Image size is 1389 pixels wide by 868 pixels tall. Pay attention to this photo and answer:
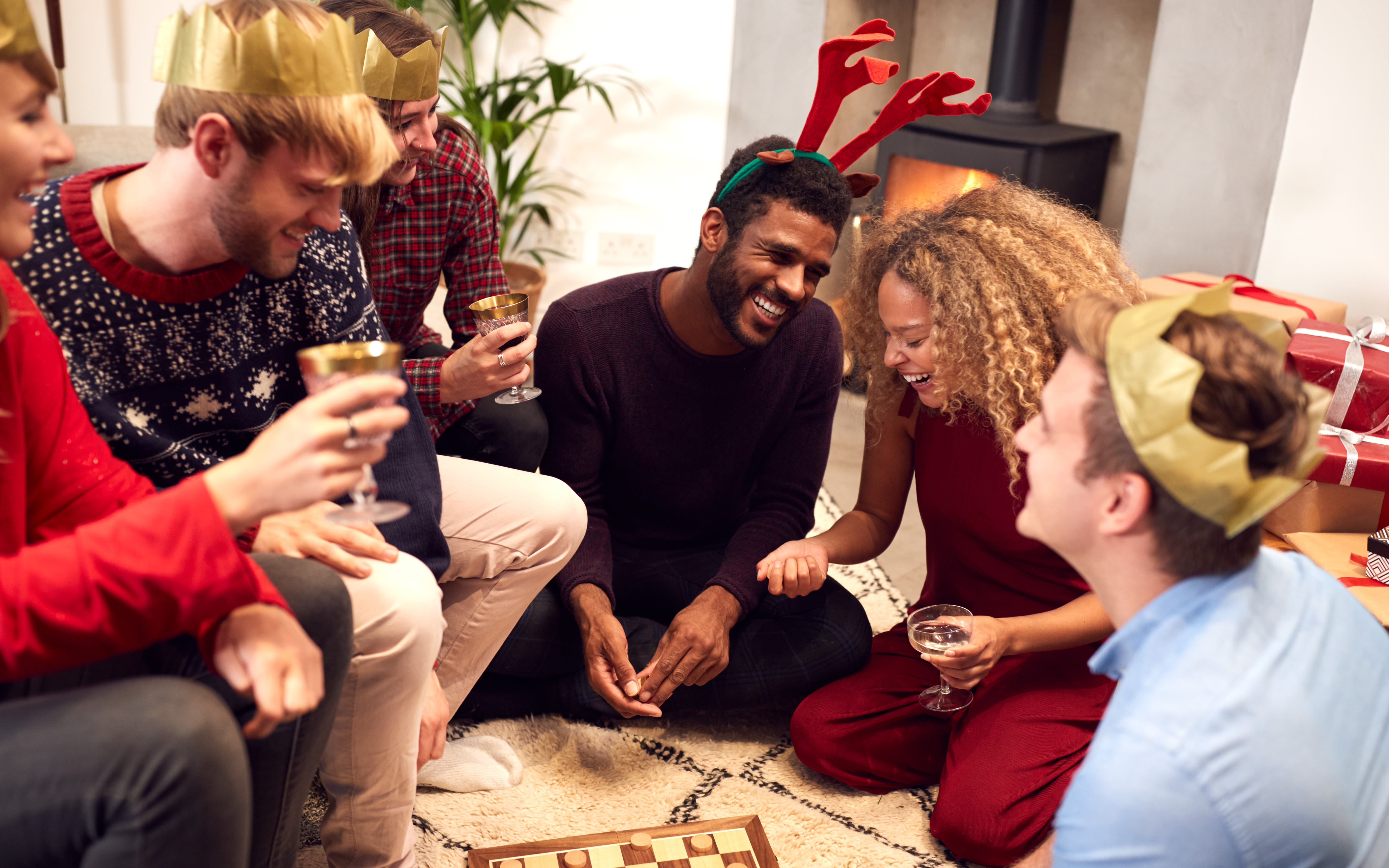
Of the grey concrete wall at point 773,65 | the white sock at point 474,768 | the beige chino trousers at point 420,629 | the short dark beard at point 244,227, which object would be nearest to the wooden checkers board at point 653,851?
the beige chino trousers at point 420,629

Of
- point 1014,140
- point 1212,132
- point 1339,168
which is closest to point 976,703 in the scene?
point 1339,168

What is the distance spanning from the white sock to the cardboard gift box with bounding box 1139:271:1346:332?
5.05ft

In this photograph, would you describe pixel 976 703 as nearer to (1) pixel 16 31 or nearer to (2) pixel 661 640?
(2) pixel 661 640

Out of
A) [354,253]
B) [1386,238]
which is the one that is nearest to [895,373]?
[354,253]

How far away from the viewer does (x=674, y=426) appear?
198 cm

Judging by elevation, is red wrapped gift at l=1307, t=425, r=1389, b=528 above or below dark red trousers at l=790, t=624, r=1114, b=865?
above

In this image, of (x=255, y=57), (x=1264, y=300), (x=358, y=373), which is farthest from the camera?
(x=1264, y=300)

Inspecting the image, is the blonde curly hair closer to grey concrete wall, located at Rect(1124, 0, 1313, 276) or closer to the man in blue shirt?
the man in blue shirt

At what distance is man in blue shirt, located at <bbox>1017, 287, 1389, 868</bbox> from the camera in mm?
874

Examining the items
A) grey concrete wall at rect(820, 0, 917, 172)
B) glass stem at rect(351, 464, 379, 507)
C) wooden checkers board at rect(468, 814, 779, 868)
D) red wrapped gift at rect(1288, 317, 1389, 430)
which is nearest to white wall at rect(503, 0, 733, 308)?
grey concrete wall at rect(820, 0, 917, 172)

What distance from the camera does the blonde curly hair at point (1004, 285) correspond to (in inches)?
65.1

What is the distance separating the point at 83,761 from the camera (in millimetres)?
918

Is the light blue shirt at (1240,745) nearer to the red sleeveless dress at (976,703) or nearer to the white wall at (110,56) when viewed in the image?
the red sleeveless dress at (976,703)

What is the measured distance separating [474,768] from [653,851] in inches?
16.6
